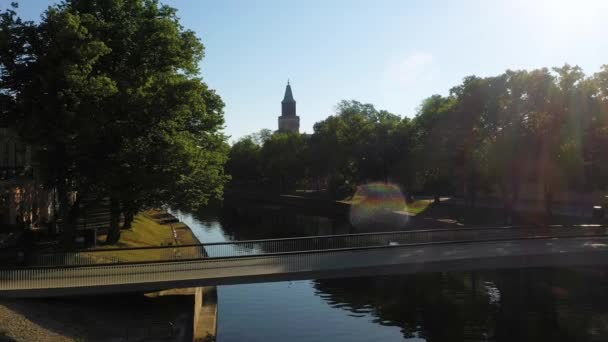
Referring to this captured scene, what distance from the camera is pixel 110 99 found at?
1080 inches

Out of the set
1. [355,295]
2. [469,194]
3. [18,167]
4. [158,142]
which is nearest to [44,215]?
[18,167]

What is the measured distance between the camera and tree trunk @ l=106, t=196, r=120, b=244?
33900 millimetres

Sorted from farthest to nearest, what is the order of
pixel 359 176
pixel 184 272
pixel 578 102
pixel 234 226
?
pixel 359 176, pixel 234 226, pixel 578 102, pixel 184 272

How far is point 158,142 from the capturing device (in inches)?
1141

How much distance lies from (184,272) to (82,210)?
383 inches

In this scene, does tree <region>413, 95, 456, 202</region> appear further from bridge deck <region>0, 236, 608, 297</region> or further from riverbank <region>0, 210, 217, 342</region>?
riverbank <region>0, 210, 217, 342</region>

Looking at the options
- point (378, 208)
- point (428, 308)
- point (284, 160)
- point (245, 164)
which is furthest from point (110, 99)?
point (245, 164)

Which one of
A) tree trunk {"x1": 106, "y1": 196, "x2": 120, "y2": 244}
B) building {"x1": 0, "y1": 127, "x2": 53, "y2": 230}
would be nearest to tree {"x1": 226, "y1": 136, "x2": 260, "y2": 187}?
building {"x1": 0, "y1": 127, "x2": 53, "y2": 230}

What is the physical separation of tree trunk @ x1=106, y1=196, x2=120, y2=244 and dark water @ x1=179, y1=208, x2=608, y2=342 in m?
8.27

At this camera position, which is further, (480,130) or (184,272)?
(480,130)

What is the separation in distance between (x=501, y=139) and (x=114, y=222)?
1396 inches

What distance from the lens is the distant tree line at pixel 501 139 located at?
1829 inches

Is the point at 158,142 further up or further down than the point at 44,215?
further up

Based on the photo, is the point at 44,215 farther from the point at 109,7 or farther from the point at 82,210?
the point at 109,7
